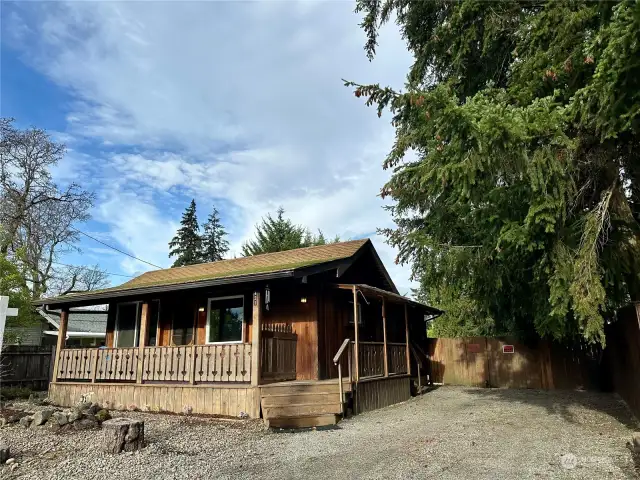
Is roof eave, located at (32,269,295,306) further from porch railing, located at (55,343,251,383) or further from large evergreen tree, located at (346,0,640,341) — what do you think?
large evergreen tree, located at (346,0,640,341)

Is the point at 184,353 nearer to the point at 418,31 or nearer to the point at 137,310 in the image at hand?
the point at 137,310

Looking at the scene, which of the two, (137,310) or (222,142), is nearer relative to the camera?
(137,310)

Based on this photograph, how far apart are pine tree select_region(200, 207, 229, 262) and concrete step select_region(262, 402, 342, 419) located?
3405 cm

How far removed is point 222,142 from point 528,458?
61.2ft

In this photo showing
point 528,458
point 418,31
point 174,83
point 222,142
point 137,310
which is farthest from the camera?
point 222,142

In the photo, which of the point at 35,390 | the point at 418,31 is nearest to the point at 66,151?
the point at 35,390

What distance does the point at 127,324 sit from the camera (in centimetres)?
1388

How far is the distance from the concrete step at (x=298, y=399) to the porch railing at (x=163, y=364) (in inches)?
30.4

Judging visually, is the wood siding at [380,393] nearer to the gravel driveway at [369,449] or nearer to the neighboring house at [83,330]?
the gravel driveway at [369,449]

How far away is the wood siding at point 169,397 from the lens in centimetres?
Result: 888

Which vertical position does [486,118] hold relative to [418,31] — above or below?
below

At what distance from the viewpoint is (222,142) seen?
20969mm

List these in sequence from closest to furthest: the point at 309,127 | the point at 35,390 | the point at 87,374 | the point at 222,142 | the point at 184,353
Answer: the point at 184,353 < the point at 87,374 < the point at 35,390 < the point at 309,127 < the point at 222,142

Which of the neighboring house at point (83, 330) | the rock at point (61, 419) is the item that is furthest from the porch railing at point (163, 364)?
the neighboring house at point (83, 330)
